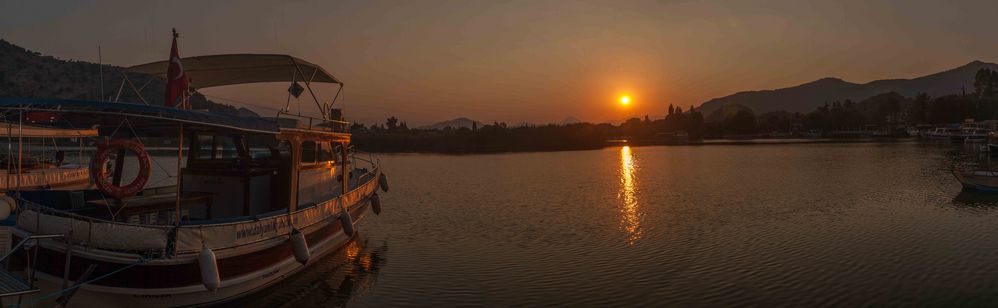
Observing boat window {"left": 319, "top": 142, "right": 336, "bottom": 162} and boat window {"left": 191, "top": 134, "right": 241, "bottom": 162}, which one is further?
boat window {"left": 319, "top": 142, "right": 336, "bottom": 162}

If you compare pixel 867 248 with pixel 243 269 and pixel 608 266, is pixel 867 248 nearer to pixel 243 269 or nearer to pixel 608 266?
pixel 608 266

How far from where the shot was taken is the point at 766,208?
2600 cm

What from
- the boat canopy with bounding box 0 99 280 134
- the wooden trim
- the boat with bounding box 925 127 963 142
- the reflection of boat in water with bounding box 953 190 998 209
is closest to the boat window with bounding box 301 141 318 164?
the boat canopy with bounding box 0 99 280 134

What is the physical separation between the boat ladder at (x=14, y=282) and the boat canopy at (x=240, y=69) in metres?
6.94

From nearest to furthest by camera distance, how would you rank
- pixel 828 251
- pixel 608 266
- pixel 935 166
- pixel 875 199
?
pixel 608 266
pixel 828 251
pixel 875 199
pixel 935 166

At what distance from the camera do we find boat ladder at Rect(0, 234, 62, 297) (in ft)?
28.8

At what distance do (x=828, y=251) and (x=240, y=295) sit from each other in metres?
16.7

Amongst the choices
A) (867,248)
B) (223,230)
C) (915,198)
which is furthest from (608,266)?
(915,198)

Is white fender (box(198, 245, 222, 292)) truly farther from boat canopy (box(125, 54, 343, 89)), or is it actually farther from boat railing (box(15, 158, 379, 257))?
boat canopy (box(125, 54, 343, 89))

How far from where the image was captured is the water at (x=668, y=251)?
513 inches

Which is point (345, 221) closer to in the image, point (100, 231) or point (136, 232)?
point (136, 232)

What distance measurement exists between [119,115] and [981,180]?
39.9 meters

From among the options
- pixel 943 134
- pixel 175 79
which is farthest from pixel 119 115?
pixel 943 134

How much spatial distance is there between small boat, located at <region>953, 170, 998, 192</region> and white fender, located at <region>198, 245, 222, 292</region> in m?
38.2
